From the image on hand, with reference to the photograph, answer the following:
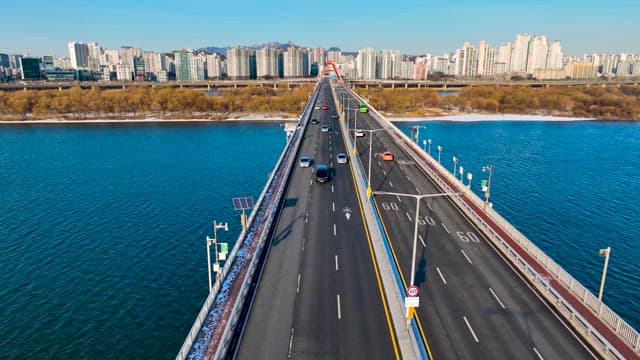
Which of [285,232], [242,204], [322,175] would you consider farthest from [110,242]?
[322,175]

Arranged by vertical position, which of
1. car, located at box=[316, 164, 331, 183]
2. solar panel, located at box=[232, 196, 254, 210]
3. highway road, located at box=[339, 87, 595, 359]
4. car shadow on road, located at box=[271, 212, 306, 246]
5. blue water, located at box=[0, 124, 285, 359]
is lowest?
blue water, located at box=[0, 124, 285, 359]

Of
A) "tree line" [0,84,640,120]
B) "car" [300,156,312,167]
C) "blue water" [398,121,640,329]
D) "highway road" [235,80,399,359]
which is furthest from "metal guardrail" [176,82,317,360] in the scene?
"tree line" [0,84,640,120]

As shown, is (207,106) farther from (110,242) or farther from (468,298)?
(468,298)

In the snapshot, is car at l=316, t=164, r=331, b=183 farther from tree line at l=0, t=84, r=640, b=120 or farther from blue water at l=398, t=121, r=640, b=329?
tree line at l=0, t=84, r=640, b=120

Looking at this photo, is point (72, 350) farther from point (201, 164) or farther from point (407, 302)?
point (201, 164)

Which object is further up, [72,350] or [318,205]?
[318,205]

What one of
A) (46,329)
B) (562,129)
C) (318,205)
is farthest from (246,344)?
(562,129)

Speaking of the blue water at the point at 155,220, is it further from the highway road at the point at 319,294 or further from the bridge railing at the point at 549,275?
the bridge railing at the point at 549,275
